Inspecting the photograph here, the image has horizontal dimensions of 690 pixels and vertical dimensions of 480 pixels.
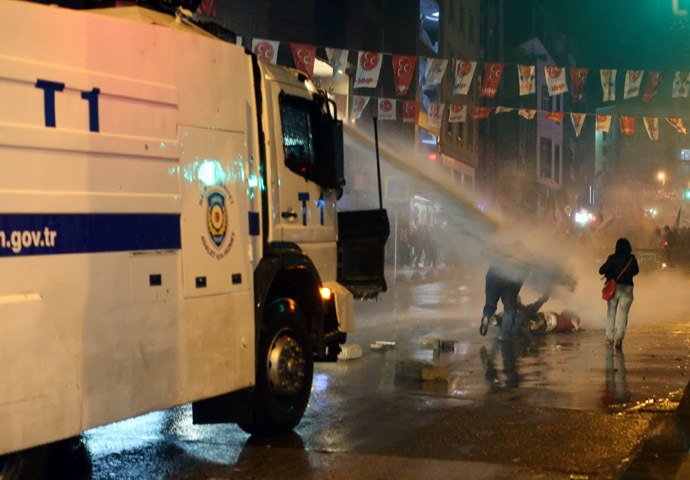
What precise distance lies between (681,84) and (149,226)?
25.3 meters

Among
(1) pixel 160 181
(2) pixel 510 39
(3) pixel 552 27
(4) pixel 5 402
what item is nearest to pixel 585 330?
(1) pixel 160 181

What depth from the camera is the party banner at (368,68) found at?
2441cm

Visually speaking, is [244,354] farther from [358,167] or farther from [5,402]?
[358,167]

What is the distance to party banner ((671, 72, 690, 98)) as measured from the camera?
27172 mm

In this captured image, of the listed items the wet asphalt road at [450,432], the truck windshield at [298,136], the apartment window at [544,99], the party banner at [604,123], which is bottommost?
the wet asphalt road at [450,432]

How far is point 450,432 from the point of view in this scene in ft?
23.8

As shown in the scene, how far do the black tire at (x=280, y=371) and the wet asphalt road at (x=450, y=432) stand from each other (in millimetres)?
182

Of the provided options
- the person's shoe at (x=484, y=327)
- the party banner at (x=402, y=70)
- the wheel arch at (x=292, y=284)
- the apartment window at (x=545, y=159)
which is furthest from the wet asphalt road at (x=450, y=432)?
the apartment window at (x=545, y=159)

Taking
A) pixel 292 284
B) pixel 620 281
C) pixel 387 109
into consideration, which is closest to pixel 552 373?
pixel 620 281

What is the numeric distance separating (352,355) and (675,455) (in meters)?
5.95

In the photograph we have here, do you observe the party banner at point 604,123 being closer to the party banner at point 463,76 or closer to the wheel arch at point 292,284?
the party banner at point 463,76

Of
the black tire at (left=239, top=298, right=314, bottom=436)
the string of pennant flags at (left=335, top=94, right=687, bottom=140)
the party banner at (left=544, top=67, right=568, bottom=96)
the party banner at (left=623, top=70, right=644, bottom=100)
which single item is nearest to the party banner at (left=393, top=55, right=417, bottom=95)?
the string of pennant flags at (left=335, top=94, right=687, bottom=140)

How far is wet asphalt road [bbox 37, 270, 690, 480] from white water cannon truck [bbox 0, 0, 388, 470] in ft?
1.64

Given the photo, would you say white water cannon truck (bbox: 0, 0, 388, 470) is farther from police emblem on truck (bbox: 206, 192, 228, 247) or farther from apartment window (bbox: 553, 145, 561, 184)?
apartment window (bbox: 553, 145, 561, 184)
